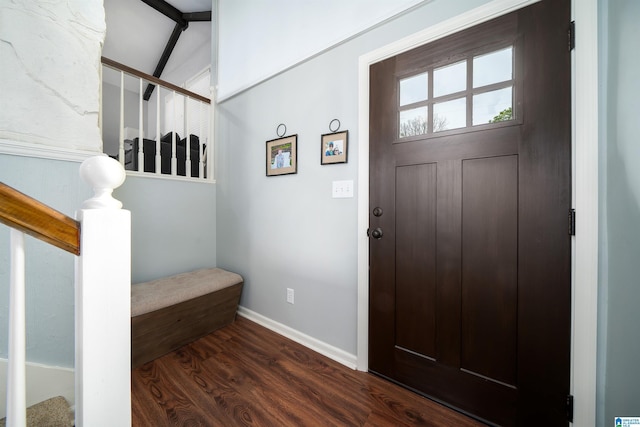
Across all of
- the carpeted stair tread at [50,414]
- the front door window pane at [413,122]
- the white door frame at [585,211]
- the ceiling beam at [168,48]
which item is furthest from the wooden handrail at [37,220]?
the ceiling beam at [168,48]

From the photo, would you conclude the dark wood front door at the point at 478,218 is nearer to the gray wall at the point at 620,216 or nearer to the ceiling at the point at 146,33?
the gray wall at the point at 620,216

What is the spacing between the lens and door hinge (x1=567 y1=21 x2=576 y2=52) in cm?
94

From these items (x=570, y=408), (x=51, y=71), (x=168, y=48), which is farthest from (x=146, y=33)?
(x=570, y=408)

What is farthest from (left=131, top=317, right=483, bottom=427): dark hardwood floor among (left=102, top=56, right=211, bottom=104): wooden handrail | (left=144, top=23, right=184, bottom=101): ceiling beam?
(left=144, top=23, right=184, bottom=101): ceiling beam

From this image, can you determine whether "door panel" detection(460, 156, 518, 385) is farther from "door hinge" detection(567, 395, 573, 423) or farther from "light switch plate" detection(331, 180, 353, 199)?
"light switch plate" detection(331, 180, 353, 199)

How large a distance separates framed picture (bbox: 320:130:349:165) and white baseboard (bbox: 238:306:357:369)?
128 centimetres

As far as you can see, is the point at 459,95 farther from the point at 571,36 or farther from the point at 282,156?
the point at 282,156

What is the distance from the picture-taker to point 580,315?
3.06 feet

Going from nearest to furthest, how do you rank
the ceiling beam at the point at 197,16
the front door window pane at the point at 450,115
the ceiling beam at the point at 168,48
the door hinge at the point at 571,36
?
the door hinge at the point at 571,36 → the front door window pane at the point at 450,115 → the ceiling beam at the point at 197,16 → the ceiling beam at the point at 168,48

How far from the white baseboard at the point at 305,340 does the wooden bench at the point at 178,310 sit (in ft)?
0.57

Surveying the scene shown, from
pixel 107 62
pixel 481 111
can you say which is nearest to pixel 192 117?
pixel 107 62

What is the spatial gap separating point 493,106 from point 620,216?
644 millimetres

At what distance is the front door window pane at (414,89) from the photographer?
1.29 metres

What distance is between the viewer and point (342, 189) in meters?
1.56
